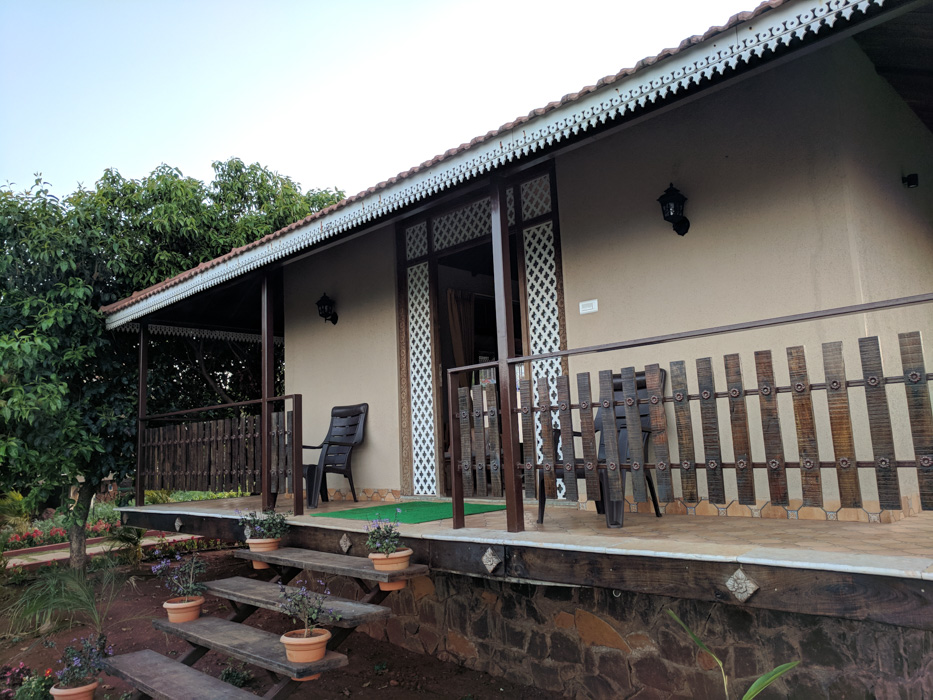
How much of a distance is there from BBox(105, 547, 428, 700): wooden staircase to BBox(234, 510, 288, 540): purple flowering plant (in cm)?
17

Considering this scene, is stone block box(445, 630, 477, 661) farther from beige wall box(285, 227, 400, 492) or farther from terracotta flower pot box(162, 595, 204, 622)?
beige wall box(285, 227, 400, 492)

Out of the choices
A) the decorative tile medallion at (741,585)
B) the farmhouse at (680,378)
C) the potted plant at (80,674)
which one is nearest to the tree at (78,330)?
the farmhouse at (680,378)

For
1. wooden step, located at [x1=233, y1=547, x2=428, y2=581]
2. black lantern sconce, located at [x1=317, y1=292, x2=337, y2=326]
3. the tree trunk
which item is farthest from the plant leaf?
the tree trunk

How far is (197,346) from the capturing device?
848 cm

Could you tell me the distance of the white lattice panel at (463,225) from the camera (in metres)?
5.91

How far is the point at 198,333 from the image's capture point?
27.1 feet

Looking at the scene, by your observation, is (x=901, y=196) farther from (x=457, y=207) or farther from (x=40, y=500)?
(x=40, y=500)

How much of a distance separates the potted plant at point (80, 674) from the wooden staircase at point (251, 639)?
0.11 metres

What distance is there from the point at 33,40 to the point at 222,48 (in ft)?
17.2

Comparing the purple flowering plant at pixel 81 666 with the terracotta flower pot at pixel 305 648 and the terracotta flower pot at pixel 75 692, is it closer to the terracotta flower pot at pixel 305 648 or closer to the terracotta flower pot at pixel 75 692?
the terracotta flower pot at pixel 75 692

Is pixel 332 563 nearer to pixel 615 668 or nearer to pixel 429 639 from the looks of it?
pixel 429 639

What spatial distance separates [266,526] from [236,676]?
40.5 inches

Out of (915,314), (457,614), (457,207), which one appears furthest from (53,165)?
(915,314)

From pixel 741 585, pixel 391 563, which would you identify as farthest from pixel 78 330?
pixel 741 585
